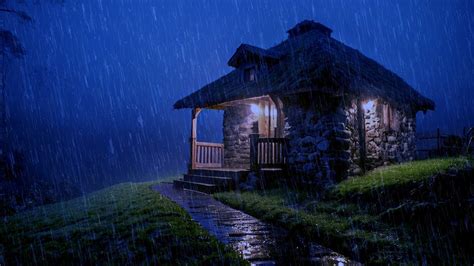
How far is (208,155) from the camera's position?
13875mm

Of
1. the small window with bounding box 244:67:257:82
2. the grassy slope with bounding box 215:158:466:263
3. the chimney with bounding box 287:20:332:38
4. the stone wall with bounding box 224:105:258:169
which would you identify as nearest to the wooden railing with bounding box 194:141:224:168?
the stone wall with bounding box 224:105:258:169

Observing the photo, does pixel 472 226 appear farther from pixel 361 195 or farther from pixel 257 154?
pixel 257 154

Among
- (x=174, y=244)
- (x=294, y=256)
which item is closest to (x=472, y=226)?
(x=294, y=256)

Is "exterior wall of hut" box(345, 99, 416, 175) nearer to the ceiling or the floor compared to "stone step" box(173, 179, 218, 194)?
nearer to the ceiling

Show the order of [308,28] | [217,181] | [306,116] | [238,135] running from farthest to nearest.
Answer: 1. [308,28]
2. [238,135]
3. [217,181]
4. [306,116]

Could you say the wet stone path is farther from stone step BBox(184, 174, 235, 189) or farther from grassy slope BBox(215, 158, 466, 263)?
stone step BBox(184, 174, 235, 189)

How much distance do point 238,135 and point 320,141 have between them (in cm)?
556

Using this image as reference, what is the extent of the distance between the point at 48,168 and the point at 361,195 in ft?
133

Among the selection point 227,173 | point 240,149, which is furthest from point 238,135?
point 227,173

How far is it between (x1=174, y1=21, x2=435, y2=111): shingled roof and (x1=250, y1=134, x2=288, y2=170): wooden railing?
172cm

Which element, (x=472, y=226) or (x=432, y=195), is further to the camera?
(x=432, y=195)

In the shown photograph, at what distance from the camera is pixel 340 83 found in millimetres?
8969

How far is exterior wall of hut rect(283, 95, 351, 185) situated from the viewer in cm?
899

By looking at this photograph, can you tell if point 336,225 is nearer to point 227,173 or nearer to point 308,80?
point 308,80
